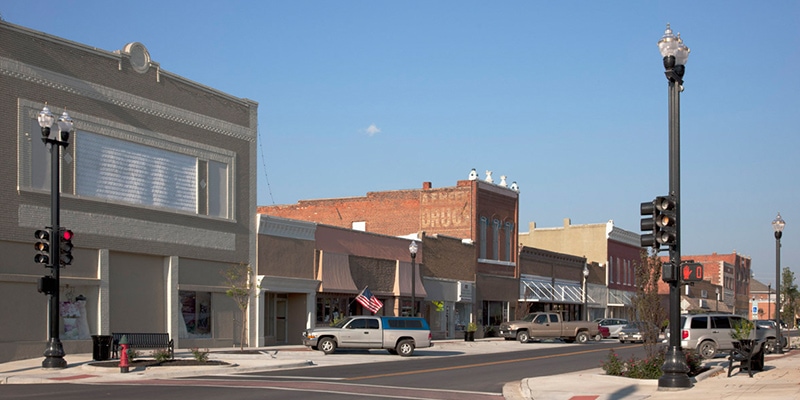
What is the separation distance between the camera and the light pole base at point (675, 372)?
19.4 m

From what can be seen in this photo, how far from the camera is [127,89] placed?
34594 mm

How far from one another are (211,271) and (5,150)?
11.2m

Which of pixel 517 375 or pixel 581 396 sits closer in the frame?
pixel 581 396

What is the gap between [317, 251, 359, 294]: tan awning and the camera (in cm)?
4388

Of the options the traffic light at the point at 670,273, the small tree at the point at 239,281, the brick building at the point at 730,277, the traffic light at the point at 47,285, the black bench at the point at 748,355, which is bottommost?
the brick building at the point at 730,277

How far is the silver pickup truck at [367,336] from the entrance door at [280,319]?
797 centimetres

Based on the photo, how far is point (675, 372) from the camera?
1947cm

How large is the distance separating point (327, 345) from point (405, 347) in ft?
9.97

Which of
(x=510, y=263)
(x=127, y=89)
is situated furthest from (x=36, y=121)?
(x=510, y=263)

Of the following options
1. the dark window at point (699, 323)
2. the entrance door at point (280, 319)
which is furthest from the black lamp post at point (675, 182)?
the entrance door at point (280, 319)

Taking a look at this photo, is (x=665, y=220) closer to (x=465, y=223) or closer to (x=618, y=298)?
(x=465, y=223)

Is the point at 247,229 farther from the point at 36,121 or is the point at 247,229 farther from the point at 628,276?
the point at 628,276

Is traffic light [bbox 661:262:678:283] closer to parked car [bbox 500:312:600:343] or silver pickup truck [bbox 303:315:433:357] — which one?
silver pickup truck [bbox 303:315:433:357]

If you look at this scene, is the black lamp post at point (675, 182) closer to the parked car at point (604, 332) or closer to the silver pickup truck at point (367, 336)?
the silver pickup truck at point (367, 336)
